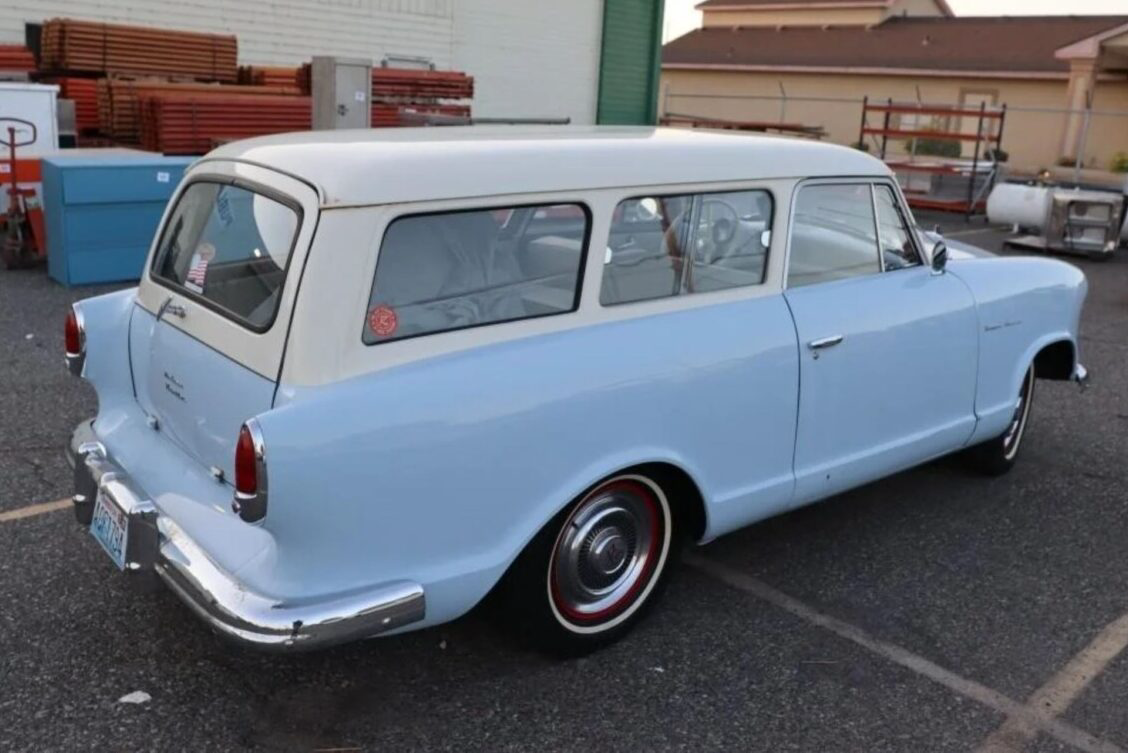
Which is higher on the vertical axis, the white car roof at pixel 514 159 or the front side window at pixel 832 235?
the white car roof at pixel 514 159

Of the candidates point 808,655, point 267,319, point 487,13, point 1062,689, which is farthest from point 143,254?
point 487,13

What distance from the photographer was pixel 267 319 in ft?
9.47

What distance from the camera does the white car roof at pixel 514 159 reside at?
2895 millimetres

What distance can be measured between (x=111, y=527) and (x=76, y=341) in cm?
83

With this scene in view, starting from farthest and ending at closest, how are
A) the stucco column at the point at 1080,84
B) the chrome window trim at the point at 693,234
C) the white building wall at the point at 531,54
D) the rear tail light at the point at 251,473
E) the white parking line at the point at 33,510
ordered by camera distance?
the stucco column at the point at 1080,84 → the white building wall at the point at 531,54 → the white parking line at the point at 33,510 → the chrome window trim at the point at 693,234 → the rear tail light at the point at 251,473

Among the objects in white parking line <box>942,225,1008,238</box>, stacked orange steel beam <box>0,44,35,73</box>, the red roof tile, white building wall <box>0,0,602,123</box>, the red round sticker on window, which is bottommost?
white parking line <box>942,225,1008,238</box>

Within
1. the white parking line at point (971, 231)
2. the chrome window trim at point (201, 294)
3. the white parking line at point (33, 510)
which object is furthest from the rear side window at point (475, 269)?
the white parking line at point (971, 231)

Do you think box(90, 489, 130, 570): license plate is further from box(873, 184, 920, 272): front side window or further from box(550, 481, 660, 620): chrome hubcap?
box(873, 184, 920, 272): front side window

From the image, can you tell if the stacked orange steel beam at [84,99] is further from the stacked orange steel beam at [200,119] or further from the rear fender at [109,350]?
the rear fender at [109,350]

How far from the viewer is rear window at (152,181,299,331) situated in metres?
2.96

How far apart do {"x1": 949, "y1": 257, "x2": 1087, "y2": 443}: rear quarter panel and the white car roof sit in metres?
0.95

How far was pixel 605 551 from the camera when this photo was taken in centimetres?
336

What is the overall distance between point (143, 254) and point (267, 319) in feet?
21.4

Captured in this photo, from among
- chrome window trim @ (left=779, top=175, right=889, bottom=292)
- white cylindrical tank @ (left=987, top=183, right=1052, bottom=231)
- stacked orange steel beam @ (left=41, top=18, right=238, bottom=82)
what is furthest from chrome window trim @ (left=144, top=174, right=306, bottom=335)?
white cylindrical tank @ (left=987, top=183, right=1052, bottom=231)
